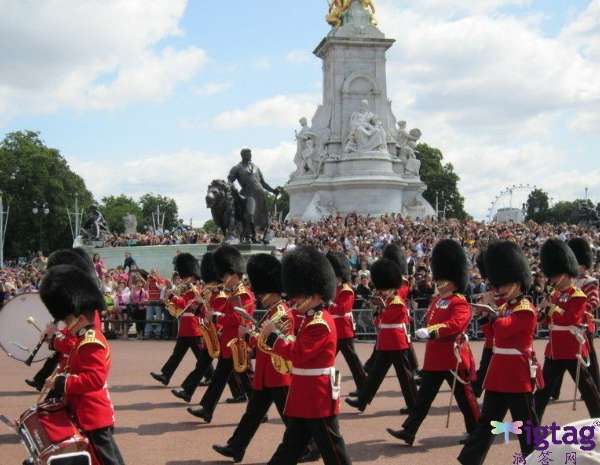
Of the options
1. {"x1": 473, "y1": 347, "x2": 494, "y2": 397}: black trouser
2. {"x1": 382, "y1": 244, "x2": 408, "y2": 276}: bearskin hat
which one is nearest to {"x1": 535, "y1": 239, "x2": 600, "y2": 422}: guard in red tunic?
{"x1": 473, "y1": 347, "x2": 494, "y2": 397}: black trouser

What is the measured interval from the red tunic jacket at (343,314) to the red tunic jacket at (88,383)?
197 inches

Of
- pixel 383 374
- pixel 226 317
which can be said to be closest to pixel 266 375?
pixel 226 317

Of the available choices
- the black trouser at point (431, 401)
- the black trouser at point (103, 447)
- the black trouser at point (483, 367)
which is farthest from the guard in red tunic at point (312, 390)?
the black trouser at point (483, 367)

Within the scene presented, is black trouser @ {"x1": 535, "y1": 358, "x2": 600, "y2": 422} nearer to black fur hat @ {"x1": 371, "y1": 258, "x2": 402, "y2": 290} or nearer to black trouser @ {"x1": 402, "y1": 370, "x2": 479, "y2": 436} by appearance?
black trouser @ {"x1": 402, "y1": 370, "x2": 479, "y2": 436}

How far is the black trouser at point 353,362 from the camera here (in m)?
9.42

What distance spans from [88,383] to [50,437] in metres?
0.40

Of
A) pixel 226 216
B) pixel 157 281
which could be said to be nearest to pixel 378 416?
pixel 157 281

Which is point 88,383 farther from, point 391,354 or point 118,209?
point 118,209

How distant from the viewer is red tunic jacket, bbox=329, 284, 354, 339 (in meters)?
9.66

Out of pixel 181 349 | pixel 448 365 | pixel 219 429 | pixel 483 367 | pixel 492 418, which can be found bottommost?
pixel 219 429

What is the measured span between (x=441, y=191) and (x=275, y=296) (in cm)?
6751

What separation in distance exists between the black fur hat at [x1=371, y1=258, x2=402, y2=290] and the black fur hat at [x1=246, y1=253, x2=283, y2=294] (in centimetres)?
227

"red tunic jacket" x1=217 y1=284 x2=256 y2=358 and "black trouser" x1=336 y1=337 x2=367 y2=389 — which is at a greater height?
"red tunic jacket" x1=217 y1=284 x2=256 y2=358

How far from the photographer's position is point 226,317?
832cm
